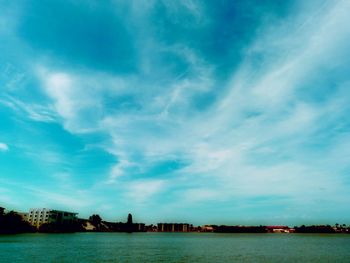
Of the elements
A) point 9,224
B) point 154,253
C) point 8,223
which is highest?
point 8,223

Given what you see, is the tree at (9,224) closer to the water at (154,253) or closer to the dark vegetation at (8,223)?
the dark vegetation at (8,223)

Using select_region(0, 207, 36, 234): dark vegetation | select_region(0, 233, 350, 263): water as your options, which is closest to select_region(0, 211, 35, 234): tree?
select_region(0, 207, 36, 234): dark vegetation

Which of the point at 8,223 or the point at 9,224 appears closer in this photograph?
the point at 8,223

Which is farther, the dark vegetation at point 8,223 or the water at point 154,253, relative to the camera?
the dark vegetation at point 8,223

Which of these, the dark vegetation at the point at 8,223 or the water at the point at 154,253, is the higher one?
the dark vegetation at the point at 8,223

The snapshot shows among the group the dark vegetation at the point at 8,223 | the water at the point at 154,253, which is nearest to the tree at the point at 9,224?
the dark vegetation at the point at 8,223

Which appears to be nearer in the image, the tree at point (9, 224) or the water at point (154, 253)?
the water at point (154, 253)

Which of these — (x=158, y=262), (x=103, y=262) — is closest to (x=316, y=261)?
(x=158, y=262)

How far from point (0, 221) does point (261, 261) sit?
538ft

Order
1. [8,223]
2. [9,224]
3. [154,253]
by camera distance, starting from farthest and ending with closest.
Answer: [9,224]
[8,223]
[154,253]

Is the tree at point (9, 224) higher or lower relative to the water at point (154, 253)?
higher

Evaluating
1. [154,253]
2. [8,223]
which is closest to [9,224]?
[8,223]

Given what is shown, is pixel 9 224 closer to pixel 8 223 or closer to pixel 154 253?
pixel 8 223

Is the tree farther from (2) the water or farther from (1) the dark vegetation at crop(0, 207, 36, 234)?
→ (2) the water
